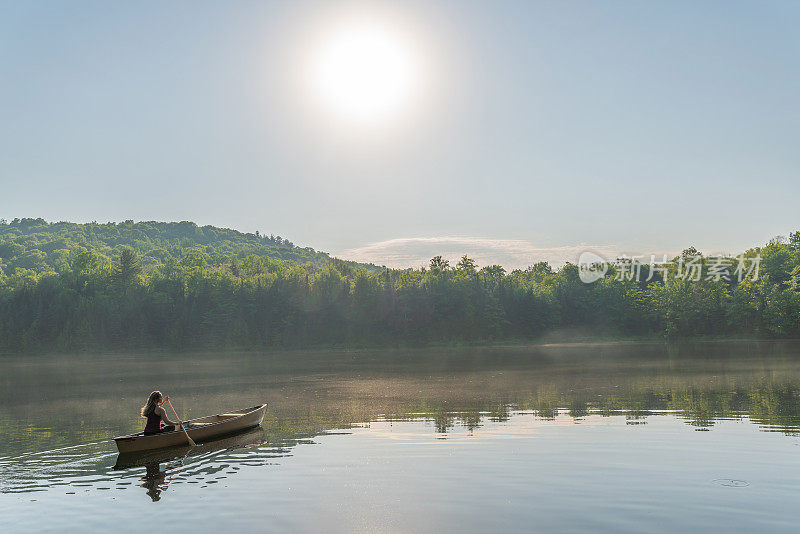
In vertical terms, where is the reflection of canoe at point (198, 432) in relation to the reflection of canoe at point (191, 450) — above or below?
above

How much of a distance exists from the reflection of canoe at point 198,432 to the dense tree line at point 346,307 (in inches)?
3820

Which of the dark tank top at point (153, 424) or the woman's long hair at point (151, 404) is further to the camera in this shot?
the woman's long hair at point (151, 404)

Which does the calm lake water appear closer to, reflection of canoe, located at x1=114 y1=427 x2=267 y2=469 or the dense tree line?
reflection of canoe, located at x1=114 y1=427 x2=267 y2=469

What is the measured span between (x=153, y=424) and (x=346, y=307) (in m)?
111

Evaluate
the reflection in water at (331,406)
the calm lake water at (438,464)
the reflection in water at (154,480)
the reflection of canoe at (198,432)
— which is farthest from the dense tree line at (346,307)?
the reflection in water at (154,480)

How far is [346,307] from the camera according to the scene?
447 feet

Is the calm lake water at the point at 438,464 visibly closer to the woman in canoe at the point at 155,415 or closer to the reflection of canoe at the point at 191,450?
the reflection of canoe at the point at 191,450

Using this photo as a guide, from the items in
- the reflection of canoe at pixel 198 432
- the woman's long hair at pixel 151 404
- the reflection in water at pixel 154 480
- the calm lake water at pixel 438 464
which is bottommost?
the reflection in water at pixel 154 480

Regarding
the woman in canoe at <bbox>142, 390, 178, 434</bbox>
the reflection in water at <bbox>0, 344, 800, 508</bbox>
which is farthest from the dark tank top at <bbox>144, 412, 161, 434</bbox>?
the reflection in water at <bbox>0, 344, 800, 508</bbox>

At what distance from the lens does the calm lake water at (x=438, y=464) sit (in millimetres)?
15070

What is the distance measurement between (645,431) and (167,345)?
11677 centimetres

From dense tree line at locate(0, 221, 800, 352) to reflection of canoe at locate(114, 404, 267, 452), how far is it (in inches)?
3820

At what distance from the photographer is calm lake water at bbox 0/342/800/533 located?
15070 mm

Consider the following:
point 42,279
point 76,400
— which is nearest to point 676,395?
point 76,400
